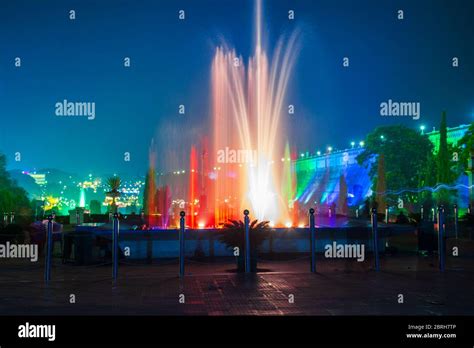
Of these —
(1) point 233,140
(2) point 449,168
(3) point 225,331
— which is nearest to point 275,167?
(1) point 233,140

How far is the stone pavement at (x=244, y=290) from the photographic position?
9070 millimetres

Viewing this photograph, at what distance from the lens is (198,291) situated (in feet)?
35.9

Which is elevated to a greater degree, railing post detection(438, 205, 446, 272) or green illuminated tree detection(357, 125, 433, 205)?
green illuminated tree detection(357, 125, 433, 205)

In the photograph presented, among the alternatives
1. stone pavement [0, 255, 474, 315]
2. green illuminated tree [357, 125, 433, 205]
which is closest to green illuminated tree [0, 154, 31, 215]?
stone pavement [0, 255, 474, 315]

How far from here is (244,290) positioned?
1105cm

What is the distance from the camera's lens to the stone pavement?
29.8 ft

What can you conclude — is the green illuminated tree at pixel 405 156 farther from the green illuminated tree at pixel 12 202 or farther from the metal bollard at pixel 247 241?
the metal bollard at pixel 247 241

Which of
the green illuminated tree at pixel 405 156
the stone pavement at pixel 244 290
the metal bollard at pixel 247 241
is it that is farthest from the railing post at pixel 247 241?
the green illuminated tree at pixel 405 156

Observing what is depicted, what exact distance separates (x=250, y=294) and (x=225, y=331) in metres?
2.73

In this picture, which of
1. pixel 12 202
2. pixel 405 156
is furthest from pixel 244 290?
pixel 405 156

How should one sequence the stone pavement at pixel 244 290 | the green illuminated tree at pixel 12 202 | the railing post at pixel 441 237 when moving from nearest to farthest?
the stone pavement at pixel 244 290 → the railing post at pixel 441 237 → the green illuminated tree at pixel 12 202

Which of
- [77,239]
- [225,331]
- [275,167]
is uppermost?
[275,167]

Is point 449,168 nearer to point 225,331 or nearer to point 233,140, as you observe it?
point 233,140

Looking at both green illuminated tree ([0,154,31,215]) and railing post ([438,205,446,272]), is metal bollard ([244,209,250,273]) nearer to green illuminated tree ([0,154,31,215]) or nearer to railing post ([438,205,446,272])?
railing post ([438,205,446,272])
